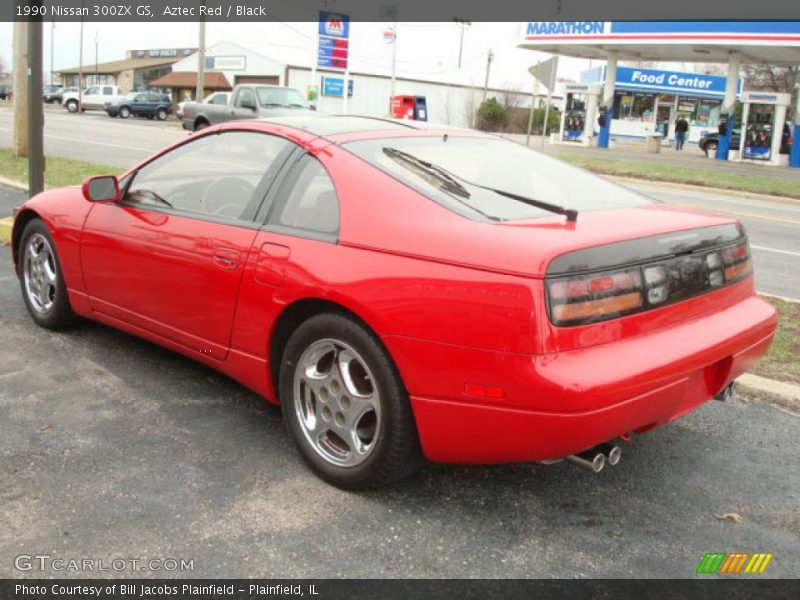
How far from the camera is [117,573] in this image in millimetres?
2641

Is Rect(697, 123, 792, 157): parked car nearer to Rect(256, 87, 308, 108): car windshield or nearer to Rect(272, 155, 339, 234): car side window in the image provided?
Rect(256, 87, 308, 108): car windshield

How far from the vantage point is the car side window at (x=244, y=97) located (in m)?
20.8

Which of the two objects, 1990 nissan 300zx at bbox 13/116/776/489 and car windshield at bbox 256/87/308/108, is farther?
car windshield at bbox 256/87/308/108

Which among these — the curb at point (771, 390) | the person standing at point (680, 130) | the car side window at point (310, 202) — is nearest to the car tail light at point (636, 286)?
the car side window at point (310, 202)

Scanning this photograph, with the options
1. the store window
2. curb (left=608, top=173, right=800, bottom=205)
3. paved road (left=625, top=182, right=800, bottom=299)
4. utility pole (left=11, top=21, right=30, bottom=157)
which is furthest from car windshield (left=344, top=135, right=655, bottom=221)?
the store window

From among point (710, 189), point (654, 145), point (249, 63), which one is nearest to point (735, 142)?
point (654, 145)

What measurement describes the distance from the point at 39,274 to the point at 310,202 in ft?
8.14

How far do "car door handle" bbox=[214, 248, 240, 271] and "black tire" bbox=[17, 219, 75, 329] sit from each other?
5.33 feet

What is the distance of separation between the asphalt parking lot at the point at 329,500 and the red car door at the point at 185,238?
0.45 meters

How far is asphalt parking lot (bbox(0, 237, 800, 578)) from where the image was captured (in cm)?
278

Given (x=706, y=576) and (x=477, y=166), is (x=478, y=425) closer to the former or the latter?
(x=706, y=576)

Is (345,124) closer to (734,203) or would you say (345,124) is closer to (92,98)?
(734,203)

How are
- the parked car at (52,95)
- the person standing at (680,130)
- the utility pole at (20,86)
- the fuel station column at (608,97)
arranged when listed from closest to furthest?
the utility pole at (20,86) < the fuel station column at (608,97) < the person standing at (680,130) < the parked car at (52,95)

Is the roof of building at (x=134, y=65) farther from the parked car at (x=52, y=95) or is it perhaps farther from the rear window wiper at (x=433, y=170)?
the rear window wiper at (x=433, y=170)
